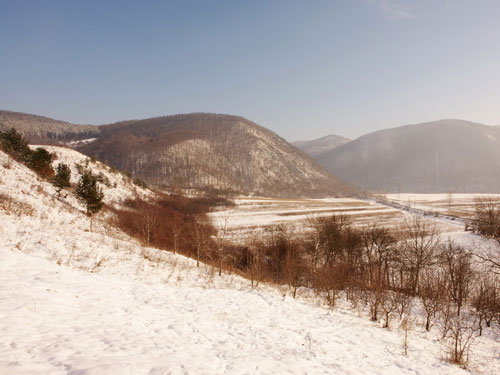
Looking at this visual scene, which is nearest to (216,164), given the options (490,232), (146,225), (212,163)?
(212,163)

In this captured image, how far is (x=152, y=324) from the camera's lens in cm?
804

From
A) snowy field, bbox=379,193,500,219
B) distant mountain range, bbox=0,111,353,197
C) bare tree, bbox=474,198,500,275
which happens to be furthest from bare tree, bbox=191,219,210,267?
distant mountain range, bbox=0,111,353,197

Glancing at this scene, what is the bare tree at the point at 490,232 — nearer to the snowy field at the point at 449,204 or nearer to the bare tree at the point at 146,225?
the snowy field at the point at 449,204

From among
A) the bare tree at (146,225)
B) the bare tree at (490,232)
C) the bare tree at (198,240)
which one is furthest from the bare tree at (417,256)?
the bare tree at (146,225)

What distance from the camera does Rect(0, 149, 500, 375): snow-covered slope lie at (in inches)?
225

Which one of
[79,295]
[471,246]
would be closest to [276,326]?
[79,295]

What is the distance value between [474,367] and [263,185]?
444 ft

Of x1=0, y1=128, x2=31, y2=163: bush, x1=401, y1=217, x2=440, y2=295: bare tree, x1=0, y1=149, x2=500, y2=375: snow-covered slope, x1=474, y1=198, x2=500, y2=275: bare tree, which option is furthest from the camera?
x1=0, y1=128, x2=31, y2=163: bush

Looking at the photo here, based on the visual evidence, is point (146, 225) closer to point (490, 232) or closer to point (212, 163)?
point (490, 232)

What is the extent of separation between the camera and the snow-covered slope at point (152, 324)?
5.71 metres

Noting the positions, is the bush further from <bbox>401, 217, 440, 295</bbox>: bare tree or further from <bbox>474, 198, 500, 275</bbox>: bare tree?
<bbox>474, 198, 500, 275</bbox>: bare tree

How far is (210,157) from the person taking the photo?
16238cm

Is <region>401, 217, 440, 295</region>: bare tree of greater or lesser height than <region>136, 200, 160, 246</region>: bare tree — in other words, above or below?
below

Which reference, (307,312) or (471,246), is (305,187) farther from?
(307,312)
